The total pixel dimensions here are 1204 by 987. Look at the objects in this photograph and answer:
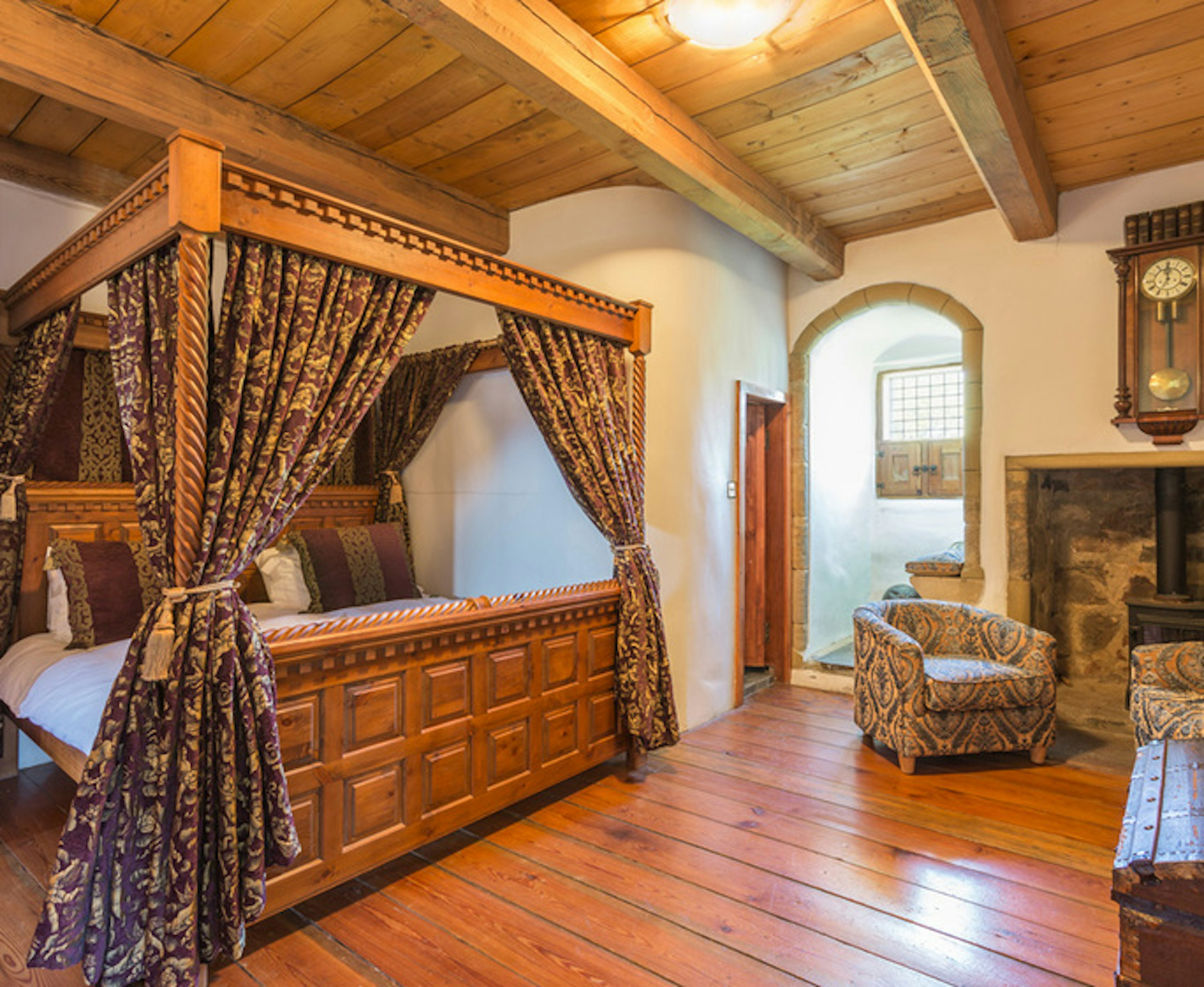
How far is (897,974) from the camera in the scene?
203cm

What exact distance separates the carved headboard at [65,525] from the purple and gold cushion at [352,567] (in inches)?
15.6

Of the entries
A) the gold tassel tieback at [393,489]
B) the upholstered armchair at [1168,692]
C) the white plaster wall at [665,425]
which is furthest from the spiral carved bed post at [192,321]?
the upholstered armchair at [1168,692]

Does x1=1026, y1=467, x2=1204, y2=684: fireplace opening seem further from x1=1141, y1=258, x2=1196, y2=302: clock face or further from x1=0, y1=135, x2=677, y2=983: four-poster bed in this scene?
x1=0, y1=135, x2=677, y2=983: four-poster bed

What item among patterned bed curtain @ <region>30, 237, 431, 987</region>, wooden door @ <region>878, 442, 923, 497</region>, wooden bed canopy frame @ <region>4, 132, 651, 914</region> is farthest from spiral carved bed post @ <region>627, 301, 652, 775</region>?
wooden door @ <region>878, 442, 923, 497</region>

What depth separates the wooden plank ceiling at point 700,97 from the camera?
99.5 inches

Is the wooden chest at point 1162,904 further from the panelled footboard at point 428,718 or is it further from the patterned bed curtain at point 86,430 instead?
the patterned bed curtain at point 86,430

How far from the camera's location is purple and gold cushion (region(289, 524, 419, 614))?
3771 mm

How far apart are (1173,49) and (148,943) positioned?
14.9 ft

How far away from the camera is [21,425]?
3111 millimetres

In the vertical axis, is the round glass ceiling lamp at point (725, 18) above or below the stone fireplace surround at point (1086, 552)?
above

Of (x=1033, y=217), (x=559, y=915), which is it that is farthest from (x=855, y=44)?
(x=559, y=915)

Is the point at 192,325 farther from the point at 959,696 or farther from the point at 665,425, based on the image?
the point at 959,696

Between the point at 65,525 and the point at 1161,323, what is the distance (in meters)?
5.72

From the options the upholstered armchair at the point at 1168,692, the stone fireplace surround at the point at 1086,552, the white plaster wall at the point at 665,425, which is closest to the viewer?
the upholstered armchair at the point at 1168,692
